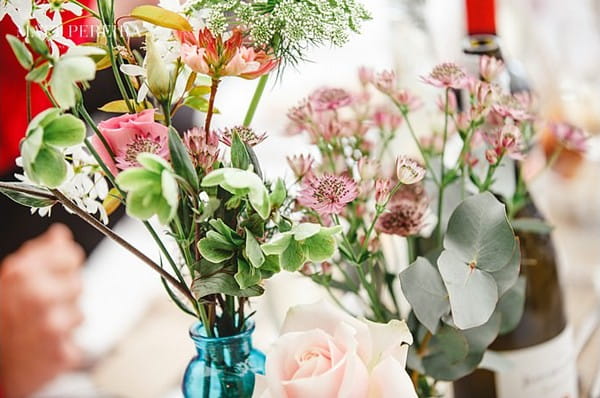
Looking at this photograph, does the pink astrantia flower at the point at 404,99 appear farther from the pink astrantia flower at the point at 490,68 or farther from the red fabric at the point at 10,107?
the red fabric at the point at 10,107

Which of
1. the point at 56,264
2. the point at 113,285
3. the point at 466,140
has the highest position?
the point at 466,140

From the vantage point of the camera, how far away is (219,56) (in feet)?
1.16

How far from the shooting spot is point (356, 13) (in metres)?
0.39

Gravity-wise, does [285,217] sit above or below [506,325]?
above

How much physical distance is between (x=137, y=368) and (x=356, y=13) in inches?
26.0

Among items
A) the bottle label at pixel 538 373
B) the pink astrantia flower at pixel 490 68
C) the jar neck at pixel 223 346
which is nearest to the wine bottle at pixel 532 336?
the bottle label at pixel 538 373

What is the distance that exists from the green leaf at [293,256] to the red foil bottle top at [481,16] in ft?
1.14

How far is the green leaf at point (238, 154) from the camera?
13.8 inches

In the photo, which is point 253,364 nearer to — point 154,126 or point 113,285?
point 154,126

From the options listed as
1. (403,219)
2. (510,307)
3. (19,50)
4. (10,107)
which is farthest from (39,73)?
(10,107)

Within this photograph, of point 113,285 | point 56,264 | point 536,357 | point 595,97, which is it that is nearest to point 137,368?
point 56,264

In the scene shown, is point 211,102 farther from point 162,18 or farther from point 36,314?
point 36,314

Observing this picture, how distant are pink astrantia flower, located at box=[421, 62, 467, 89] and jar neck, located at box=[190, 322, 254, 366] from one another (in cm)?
17

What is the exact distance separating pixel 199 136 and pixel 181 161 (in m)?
0.04
